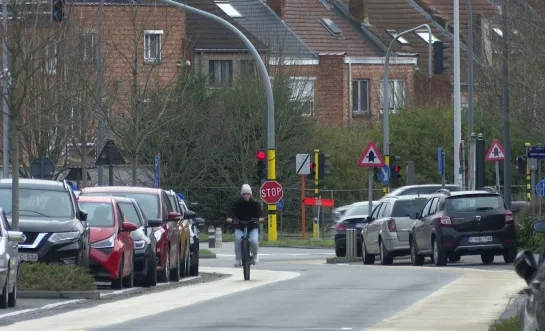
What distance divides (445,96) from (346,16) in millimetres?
7383

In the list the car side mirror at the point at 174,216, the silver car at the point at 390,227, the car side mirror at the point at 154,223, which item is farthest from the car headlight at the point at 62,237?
the silver car at the point at 390,227

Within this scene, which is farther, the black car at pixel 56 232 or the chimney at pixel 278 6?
the chimney at pixel 278 6

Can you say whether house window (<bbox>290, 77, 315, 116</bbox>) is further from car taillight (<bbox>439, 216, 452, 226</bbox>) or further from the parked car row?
the parked car row

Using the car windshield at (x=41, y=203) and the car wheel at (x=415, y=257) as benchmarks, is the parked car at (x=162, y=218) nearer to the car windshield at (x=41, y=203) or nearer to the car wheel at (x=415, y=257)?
the car windshield at (x=41, y=203)

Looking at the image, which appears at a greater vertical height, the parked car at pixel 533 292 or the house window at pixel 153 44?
the house window at pixel 153 44

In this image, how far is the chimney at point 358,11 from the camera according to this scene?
84.4m

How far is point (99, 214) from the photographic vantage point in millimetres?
25812

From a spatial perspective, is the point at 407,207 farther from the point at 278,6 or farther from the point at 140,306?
the point at 278,6

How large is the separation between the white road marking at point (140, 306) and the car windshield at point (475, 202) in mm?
5392

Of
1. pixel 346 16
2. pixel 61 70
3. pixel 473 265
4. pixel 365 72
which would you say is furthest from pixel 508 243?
pixel 346 16

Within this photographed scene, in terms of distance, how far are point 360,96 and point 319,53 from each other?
3.10m

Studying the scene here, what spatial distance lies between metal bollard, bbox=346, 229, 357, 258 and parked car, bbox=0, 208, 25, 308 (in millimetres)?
20391

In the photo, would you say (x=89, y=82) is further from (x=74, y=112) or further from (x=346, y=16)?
(x=346, y=16)

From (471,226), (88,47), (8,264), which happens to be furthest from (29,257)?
(88,47)
